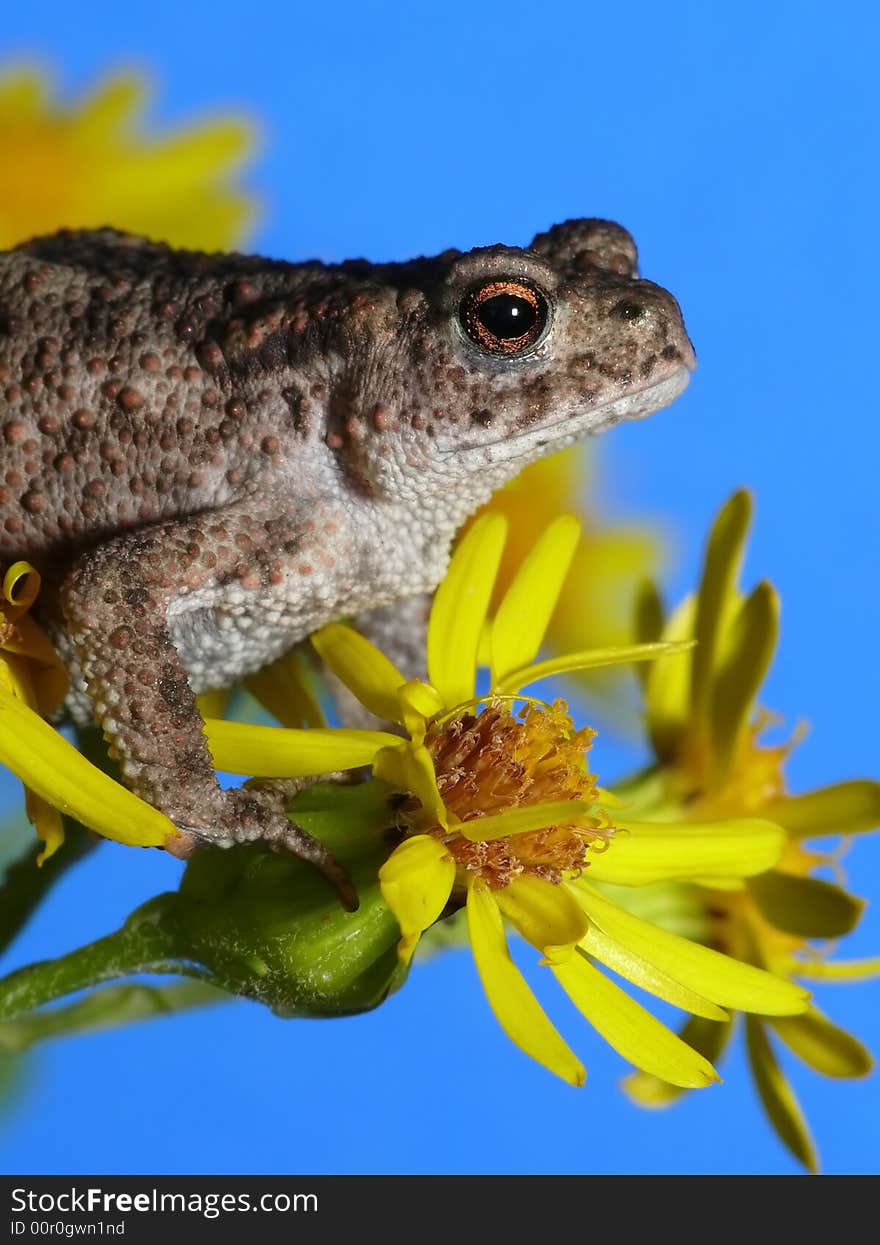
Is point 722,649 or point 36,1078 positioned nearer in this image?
point 722,649

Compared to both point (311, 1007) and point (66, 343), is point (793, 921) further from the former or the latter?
point (66, 343)

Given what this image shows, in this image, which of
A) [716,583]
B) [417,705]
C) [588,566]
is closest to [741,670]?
[716,583]

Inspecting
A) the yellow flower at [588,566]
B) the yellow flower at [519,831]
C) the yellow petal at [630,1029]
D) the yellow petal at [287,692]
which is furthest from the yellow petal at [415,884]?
the yellow flower at [588,566]

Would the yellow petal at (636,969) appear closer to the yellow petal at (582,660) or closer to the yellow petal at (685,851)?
the yellow petal at (685,851)

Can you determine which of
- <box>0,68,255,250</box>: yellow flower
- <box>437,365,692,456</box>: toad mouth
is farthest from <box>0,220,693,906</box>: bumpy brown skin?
<box>0,68,255,250</box>: yellow flower

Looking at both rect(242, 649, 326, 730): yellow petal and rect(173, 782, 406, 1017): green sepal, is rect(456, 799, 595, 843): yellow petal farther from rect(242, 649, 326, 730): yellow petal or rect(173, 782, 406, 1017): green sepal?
rect(242, 649, 326, 730): yellow petal

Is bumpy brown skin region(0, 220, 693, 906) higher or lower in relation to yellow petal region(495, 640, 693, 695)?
higher

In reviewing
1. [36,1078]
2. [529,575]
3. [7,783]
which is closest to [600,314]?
[529,575]

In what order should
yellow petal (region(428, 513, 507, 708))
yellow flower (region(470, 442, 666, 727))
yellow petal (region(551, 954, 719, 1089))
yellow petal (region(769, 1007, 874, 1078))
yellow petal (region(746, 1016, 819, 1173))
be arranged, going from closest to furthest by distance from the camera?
yellow petal (region(551, 954, 719, 1089))
yellow petal (region(428, 513, 507, 708))
yellow petal (region(769, 1007, 874, 1078))
yellow petal (region(746, 1016, 819, 1173))
yellow flower (region(470, 442, 666, 727))
